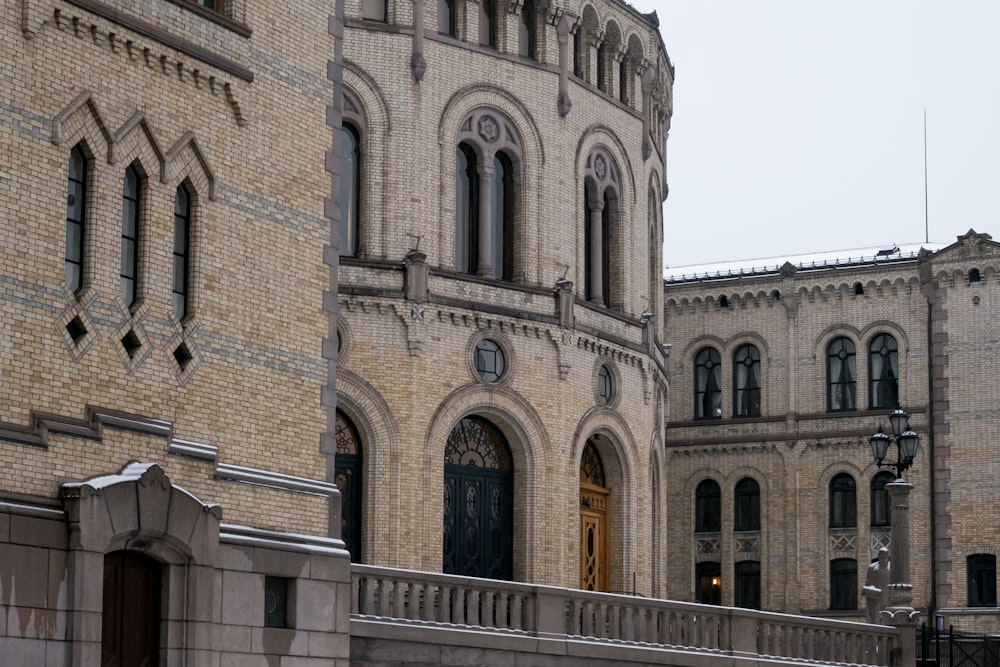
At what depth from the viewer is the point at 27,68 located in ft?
67.6

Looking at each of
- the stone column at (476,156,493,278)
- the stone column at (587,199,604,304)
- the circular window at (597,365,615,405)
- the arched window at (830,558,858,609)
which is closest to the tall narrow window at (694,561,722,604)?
the arched window at (830,558,858,609)

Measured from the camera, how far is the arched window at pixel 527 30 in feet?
135

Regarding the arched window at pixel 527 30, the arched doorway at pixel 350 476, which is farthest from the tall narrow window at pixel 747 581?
the arched doorway at pixel 350 476

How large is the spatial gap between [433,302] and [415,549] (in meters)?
4.79

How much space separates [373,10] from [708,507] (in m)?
22.5

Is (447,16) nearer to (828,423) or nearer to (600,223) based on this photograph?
(600,223)

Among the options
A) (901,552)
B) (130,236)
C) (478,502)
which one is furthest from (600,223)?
(130,236)

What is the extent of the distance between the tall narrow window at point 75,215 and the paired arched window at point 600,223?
21.5m

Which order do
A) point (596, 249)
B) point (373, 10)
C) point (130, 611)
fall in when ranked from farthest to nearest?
1. point (596, 249)
2. point (373, 10)
3. point (130, 611)

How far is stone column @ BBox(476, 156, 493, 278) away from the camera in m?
39.5

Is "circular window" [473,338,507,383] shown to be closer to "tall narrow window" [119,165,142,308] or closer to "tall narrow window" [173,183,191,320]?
"tall narrow window" [173,183,191,320]

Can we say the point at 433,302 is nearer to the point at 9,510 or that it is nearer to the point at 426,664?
the point at 426,664

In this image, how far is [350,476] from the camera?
37688 mm

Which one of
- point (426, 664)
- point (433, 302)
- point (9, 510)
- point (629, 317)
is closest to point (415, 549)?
point (433, 302)
